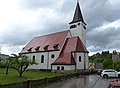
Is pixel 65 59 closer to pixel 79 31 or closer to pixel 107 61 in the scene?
pixel 79 31

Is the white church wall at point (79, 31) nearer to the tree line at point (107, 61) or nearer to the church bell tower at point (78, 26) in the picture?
the church bell tower at point (78, 26)

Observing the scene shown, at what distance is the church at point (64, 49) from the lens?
47.3 meters

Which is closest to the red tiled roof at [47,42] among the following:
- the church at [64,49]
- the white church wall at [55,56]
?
the church at [64,49]

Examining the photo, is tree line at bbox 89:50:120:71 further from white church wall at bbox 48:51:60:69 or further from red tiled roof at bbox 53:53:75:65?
white church wall at bbox 48:51:60:69

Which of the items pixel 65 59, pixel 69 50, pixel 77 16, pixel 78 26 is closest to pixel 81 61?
pixel 69 50

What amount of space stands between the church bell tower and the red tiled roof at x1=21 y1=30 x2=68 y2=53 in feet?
9.00

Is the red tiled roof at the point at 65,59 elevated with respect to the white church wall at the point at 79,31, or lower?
lower

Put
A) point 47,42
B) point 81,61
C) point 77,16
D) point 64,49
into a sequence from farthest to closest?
point 47,42 → point 77,16 → point 64,49 → point 81,61

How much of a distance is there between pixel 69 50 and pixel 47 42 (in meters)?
10.7

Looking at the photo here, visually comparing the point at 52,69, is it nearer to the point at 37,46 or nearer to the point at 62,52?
the point at 62,52

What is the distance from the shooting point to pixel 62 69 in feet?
152

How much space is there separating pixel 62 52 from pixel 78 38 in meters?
5.97

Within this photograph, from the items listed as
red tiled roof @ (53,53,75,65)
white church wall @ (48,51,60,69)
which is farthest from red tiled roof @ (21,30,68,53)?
red tiled roof @ (53,53,75,65)

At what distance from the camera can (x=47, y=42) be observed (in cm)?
5703
